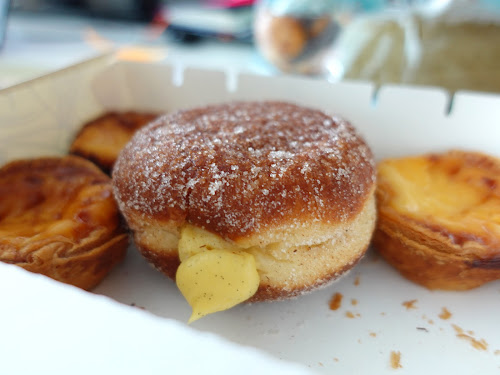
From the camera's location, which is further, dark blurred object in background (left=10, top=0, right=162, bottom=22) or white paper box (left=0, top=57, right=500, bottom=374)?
dark blurred object in background (left=10, top=0, right=162, bottom=22)

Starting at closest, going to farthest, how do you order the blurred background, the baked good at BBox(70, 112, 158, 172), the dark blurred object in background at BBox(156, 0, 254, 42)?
the baked good at BBox(70, 112, 158, 172), the blurred background, the dark blurred object in background at BBox(156, 0, 254, 42)

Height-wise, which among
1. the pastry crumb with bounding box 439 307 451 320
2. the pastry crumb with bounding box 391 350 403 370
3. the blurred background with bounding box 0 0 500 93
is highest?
the blurred background with bounding box 0 0 500 93

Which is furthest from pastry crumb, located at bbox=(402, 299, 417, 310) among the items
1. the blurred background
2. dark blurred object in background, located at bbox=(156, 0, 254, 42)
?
dark blurred object in background, located at bbox=(156, 0, 254, 42)

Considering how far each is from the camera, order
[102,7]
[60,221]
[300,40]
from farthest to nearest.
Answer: [102,7]
[300,40]
[60,221]

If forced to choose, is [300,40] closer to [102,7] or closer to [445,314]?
[445,314]

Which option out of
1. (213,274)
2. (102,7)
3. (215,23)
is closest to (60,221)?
(213,274)

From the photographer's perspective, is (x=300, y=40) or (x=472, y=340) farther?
(x=300, y=40)

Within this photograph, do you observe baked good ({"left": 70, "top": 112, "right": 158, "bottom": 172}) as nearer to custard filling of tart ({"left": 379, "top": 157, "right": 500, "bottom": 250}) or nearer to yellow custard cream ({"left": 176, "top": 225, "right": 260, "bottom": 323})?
yellow custard cream ({"left": 176, "top": 225, "right": 260, "bottom": 323})
